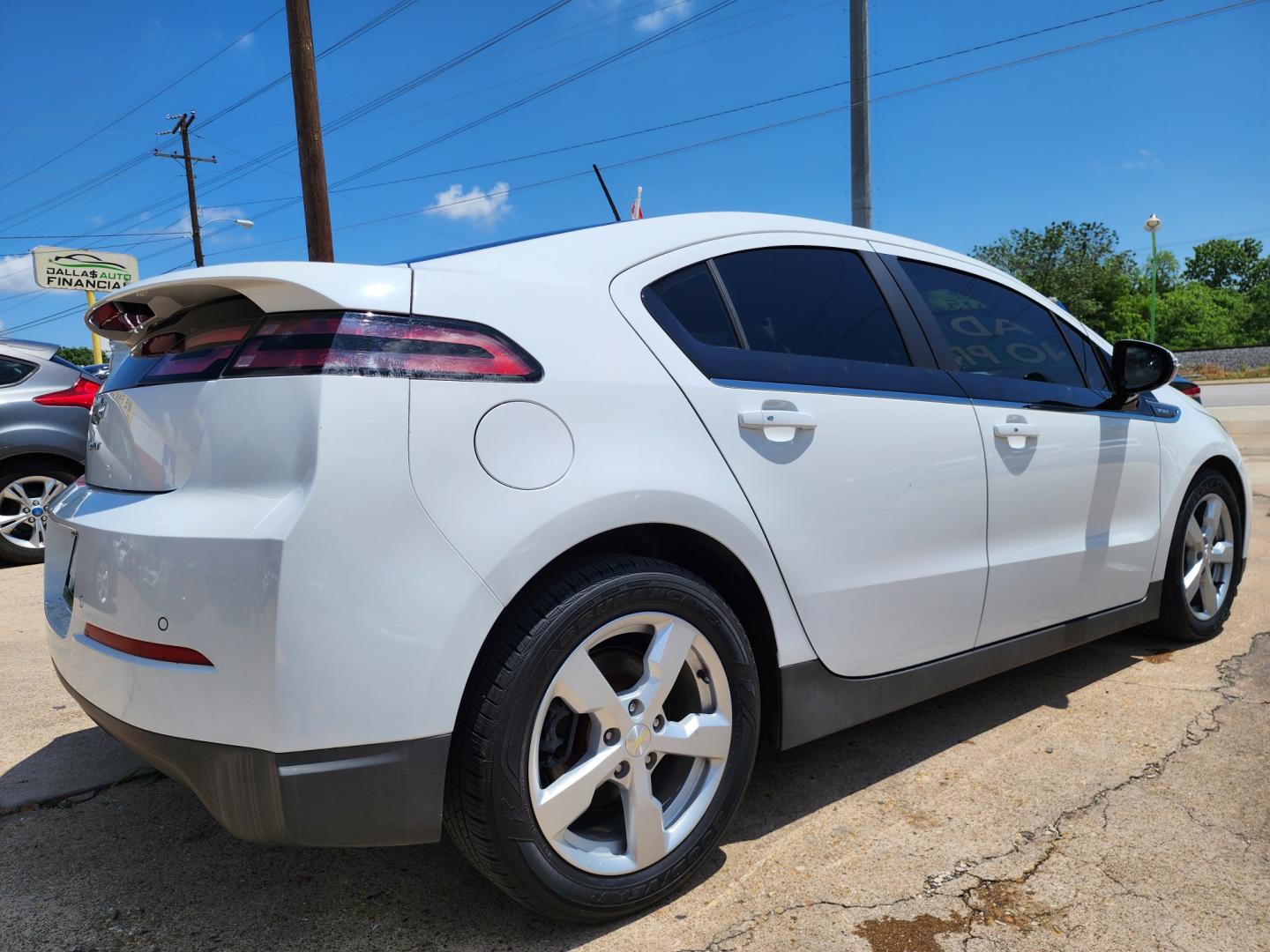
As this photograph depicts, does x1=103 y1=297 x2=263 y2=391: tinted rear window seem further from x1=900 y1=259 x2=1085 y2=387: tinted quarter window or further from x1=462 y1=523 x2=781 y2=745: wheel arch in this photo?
x1=900 y1=259 x2=1085 y2=387: tinted quarter window

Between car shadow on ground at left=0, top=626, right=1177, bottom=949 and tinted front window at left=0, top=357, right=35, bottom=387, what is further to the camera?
tinted front window at left=0, top=357, right=35, bottom=387

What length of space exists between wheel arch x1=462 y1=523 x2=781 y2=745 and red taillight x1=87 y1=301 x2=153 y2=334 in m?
1.12

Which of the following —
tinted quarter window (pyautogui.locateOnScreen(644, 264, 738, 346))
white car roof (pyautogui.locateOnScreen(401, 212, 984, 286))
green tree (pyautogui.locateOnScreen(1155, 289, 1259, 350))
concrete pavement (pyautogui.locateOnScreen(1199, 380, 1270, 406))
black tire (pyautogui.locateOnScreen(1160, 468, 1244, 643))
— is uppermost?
green tree (pyautogui.locateOnScreen(1155, 289, 1259, 350))

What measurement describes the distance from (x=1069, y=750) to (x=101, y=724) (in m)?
2.66

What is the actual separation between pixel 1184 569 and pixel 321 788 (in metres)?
3.52

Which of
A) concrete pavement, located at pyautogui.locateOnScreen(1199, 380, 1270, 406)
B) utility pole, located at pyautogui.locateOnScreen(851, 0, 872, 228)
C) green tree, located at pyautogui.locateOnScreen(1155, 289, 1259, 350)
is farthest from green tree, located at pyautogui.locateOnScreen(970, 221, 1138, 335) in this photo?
utility pole, located at pyautogui.locateOnScreen(851, 0, 872, 228)

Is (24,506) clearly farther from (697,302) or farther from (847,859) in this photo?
(847,859)

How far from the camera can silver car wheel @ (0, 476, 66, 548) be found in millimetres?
6059

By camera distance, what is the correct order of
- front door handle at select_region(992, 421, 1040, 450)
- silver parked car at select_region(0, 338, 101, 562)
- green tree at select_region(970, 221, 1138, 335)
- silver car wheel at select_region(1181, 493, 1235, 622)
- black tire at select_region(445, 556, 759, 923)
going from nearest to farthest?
black tire at select_region(445, 556, 759, 923) → front door handle at select_region(992, 421, 1040, 450) → silver car wheel at select_region(1181, 493, 1235, 622) → silver parked car at select_region(0, 338, 101, 562) → green tree at select_region(970, 221, 1138, 335)

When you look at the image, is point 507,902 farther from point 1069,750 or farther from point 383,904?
point 1069,750

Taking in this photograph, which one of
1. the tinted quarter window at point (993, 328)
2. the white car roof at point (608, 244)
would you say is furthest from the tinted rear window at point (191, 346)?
Answer: the tinted quarter window at point (993, 328)

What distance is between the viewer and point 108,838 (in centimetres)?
234

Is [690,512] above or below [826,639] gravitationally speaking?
above

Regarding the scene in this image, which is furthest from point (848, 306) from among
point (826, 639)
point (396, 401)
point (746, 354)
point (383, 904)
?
point (383, 904)
